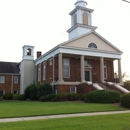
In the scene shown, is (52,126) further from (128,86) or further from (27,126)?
(128,86)

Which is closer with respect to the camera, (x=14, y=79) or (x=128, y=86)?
(x=128, y=86)

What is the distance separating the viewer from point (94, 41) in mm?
31906

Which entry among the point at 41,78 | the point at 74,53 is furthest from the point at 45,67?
the point at 74,53

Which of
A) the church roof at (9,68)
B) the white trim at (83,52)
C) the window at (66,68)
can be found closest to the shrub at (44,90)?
the window at (66,68)

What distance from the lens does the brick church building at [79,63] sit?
28.5 metres

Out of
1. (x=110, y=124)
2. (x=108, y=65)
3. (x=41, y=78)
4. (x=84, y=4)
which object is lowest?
(x=110, y=124)

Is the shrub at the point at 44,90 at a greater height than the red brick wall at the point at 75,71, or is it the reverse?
the red brick wall at the point at 75,71

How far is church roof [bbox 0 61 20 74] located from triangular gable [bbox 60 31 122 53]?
1957 centimetres

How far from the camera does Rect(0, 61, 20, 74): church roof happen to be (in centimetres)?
4306

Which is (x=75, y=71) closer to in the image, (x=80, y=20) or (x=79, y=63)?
(x=79, y=63)

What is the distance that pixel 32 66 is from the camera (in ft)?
135

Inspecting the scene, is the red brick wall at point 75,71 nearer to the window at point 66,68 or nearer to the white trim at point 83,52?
the window at point 66,68

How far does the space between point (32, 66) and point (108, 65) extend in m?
16.0

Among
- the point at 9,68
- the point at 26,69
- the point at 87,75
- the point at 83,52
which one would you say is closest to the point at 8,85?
the point at 9,68
